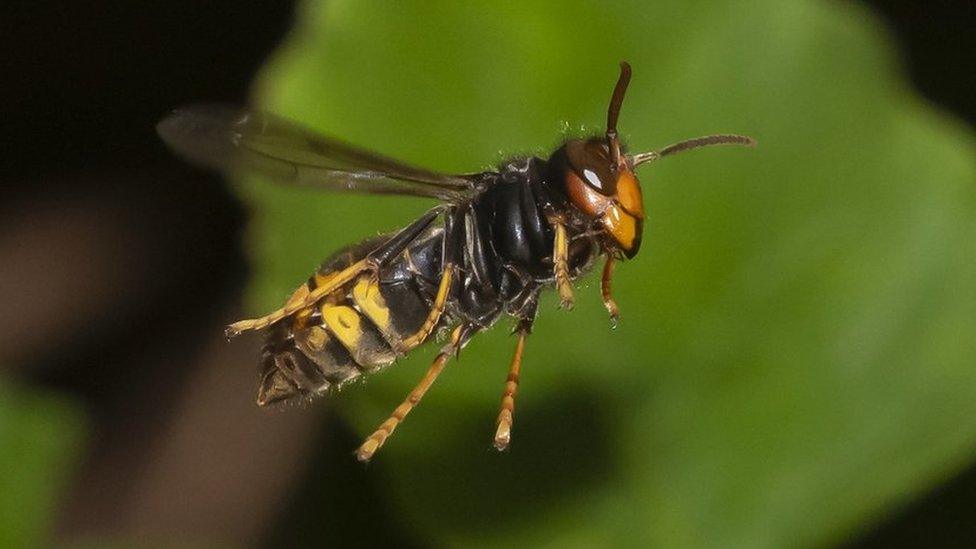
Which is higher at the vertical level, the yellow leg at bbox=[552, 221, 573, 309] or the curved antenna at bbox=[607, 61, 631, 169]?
the curved antenna at bbox=[607, 61, 631, 169]

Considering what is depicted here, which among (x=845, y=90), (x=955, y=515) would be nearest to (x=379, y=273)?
(x=845, y=90)

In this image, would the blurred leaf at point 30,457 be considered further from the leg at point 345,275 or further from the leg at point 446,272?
the leg at point 446,272

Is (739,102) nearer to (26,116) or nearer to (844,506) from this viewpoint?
(844,506)

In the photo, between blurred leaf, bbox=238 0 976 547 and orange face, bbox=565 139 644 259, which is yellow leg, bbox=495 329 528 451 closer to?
orange face, bbox=565 139 644 259

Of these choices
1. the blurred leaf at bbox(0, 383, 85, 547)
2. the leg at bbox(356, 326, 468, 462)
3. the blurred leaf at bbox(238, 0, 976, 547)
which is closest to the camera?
the leg at bbox(356, 326, 468, 462)

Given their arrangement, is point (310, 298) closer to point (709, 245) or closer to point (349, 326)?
point (349, 326)

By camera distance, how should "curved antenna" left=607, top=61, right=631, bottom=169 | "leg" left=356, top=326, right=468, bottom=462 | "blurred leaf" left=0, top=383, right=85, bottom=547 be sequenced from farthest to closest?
"blurred leaf" left=0, top=383, right=85, bottom=547, "leg" left=356, top=326, right=468, bottom=462, "curved antenna" left=607, top=61, right=631, bottom=169

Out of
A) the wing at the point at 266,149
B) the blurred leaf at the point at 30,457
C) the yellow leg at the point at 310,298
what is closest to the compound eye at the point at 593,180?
the wing at the point at 266,149

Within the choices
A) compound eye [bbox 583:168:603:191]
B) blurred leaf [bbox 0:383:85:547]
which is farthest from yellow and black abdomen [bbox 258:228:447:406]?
blurred leaf [bbox 0:383:85:547]
